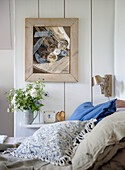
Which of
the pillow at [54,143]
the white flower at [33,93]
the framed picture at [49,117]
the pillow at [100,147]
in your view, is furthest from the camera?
the framed picture at [49,117]

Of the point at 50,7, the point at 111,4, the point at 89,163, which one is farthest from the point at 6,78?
the point at 89,163

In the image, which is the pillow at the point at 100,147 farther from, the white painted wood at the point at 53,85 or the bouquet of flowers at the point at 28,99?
the white painted wood at the point at 53,85

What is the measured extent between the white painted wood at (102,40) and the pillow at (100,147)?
183 centimetres

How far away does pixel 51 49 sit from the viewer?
10.6ft

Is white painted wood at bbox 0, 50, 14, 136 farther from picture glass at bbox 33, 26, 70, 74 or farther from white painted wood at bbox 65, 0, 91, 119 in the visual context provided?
white painted wood at bbox 65, 0, 91, 119

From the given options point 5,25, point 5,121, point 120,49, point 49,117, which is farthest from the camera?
point 5,121

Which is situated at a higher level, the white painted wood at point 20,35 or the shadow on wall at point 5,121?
the white painted wood at point 20,35

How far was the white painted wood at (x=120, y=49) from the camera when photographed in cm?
289

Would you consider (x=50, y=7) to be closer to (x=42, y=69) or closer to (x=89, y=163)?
(x=42, y=69)

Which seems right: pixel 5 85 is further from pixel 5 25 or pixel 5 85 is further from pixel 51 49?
pixel 51 49

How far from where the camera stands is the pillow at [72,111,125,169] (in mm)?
1343

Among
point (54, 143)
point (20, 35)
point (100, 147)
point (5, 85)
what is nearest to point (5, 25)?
point (20, 35)

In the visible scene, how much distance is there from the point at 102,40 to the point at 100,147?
2.12m

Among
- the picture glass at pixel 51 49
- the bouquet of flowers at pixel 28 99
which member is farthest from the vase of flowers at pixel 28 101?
the picture glass at pixel 51 49
